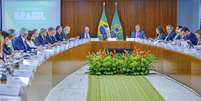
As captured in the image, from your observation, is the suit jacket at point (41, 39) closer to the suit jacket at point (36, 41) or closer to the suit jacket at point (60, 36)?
the suit jacket at point (36, 41)

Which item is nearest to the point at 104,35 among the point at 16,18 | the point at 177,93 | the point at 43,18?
the point at 43,18

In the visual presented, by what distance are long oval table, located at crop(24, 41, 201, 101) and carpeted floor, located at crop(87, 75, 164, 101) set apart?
604 mm

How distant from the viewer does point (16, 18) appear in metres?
16.6

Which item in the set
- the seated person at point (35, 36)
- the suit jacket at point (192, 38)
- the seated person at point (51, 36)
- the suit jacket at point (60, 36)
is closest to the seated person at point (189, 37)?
the suit jacket at point (192, 38)

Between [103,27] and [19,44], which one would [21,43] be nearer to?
[19,44]

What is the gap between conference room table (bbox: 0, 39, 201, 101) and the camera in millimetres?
3428

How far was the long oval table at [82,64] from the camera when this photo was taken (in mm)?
5557

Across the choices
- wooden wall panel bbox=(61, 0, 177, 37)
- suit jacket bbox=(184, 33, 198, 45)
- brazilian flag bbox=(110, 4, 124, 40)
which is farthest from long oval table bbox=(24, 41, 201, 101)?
wooden wall panel bbox=(61, 0, 177, 37)

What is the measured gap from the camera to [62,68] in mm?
8047

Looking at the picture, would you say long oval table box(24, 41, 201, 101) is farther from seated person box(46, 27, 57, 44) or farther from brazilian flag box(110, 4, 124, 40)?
brazilian flag box(110, 4, 124, 40)

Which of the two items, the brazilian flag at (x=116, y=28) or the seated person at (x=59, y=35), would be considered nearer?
the seated person at (x=59, y=35)

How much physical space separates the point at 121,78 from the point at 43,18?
813 cm

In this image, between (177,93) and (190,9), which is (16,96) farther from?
(190,9)

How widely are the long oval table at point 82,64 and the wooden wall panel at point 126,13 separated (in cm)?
431
